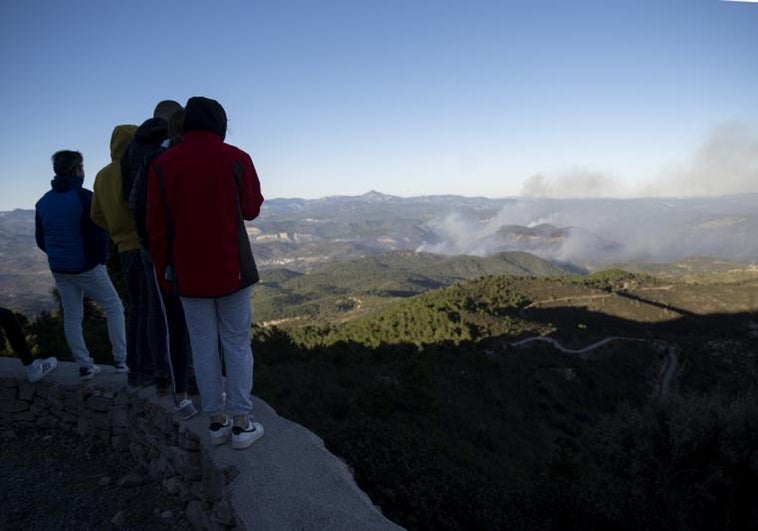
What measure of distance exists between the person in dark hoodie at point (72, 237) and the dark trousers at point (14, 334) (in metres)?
0.47

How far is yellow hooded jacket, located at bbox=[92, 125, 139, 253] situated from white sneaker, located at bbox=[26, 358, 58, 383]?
6.90 ft

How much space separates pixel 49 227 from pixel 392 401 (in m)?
9.38

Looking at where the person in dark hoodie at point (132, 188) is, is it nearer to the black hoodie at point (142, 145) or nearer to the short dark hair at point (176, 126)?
the black hoodie at point (142, 145)

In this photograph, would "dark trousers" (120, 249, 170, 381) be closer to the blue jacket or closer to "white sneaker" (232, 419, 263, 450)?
the blue jacket

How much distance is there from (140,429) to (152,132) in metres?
2.69

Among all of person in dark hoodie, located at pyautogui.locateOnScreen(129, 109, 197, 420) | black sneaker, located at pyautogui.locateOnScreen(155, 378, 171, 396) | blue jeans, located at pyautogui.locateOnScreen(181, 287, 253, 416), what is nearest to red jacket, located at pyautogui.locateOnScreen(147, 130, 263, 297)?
blue jeans, located at pyautogui.locateOnScreen(181, 287, 253, 416)

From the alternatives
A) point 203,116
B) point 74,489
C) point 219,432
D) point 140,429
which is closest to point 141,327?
point 140,429

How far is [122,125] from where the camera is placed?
4074 millimetres

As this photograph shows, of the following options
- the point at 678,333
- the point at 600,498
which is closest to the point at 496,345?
the point at 678,333

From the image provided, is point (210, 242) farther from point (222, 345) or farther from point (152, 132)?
point (152, 132)

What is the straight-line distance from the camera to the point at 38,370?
16.3ft

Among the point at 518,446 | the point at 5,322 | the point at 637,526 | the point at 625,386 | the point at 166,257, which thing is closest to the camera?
the point at 166,257

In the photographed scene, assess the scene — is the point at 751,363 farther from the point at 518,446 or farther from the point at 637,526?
the point at 637,526

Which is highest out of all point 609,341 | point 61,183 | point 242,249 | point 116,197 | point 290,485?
point 61,183
